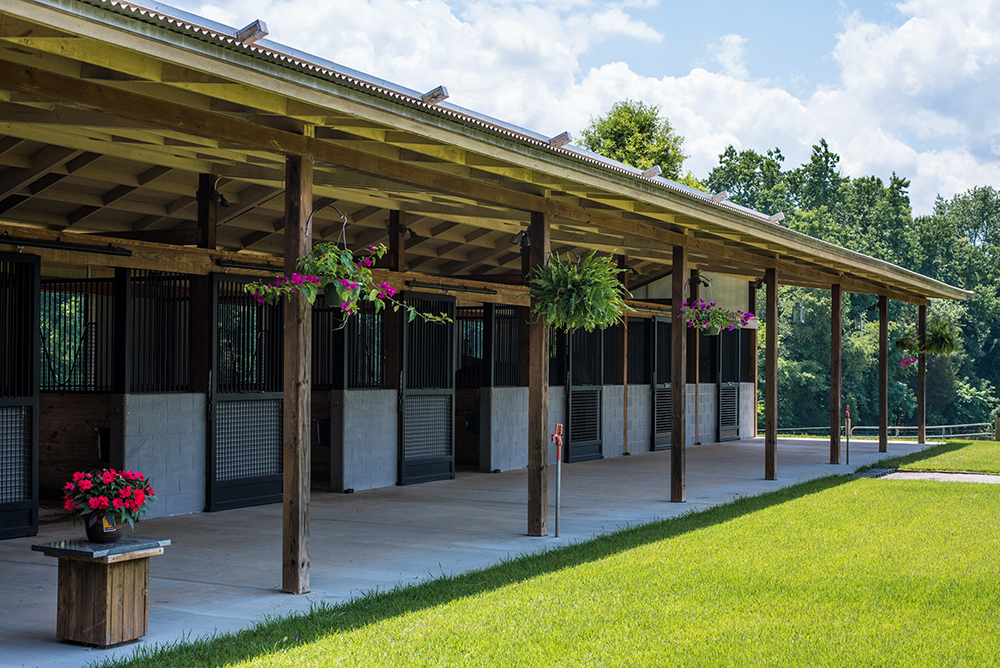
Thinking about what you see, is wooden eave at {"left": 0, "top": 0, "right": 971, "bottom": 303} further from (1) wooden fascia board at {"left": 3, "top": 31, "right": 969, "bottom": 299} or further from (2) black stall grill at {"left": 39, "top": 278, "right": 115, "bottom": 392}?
(2) black stall grill at {"left": 39, "top": 278, "right": 115, "bottom": 392}

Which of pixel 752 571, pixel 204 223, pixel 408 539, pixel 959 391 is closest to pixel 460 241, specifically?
pixel 204 223

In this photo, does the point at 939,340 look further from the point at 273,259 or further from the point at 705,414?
the point at 273,259

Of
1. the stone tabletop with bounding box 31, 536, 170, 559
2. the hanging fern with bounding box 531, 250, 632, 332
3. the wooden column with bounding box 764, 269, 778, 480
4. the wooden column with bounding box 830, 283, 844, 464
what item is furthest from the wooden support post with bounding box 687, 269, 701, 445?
the stone tabletop with bounding box 31, 536, 170, 559

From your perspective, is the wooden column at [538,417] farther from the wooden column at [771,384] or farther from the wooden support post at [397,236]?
the wooden column at [771,384]

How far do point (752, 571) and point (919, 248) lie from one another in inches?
2199

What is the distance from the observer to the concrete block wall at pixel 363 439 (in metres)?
11.7

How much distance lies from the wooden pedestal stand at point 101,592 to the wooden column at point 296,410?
1201mm

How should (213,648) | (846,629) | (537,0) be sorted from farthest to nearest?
(537,0) → (846,629) → (213,648)

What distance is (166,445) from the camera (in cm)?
984

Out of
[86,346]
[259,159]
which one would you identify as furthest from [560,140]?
[86,346]

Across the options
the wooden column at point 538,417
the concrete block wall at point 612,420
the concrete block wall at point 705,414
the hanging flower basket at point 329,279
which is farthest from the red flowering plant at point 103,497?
the concrete block wall at point 705,414

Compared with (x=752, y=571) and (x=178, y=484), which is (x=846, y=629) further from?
(x=178, y=484)

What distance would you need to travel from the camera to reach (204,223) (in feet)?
33.0

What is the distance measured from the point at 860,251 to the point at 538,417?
48.7 meters
